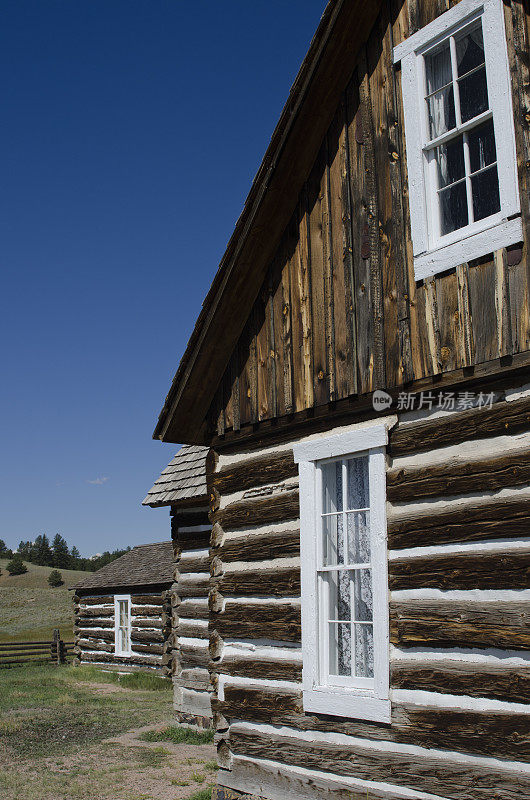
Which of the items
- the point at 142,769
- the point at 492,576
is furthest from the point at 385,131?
the point at 142,769

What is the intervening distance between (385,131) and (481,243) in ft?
5.62

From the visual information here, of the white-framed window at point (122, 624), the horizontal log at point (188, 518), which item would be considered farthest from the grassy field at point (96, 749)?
the white-framed window at point (122, 624)

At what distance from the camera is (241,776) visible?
7051mm

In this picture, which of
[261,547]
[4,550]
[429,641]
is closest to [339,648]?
[429,641]

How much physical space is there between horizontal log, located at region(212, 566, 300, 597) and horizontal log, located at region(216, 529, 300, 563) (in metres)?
0.14

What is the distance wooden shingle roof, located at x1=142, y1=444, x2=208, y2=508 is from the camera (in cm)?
1334

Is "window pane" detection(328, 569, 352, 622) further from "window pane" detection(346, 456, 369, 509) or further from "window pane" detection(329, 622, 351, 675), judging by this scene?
"window pane" detection(346, 456, 369, 509)

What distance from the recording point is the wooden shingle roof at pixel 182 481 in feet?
43.8

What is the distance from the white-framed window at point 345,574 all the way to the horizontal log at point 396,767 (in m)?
0.31

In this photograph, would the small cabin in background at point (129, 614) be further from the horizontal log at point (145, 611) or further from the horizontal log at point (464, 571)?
the horizontal log at point (464, 571)

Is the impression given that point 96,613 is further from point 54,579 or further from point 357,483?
point 54,579

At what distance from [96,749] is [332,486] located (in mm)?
6914

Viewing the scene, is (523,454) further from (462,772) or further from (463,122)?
(463,122)

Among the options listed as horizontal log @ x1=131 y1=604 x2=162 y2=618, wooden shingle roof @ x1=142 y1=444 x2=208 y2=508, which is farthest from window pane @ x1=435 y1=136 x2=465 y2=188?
horizontal log @ x1=131 y1=604 x2=162 y2=618
